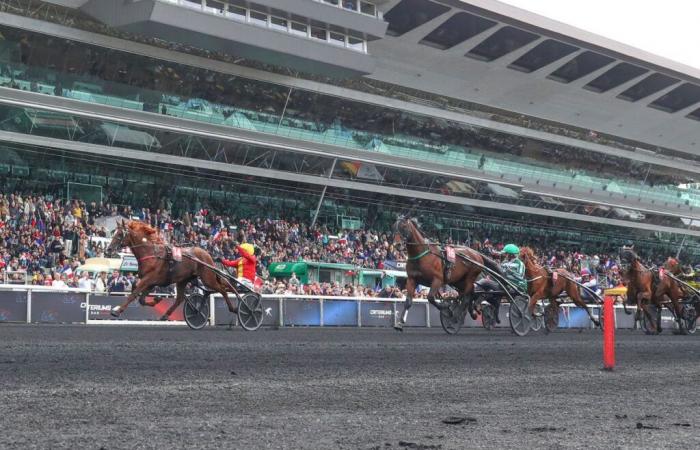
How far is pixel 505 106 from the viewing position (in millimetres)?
49500

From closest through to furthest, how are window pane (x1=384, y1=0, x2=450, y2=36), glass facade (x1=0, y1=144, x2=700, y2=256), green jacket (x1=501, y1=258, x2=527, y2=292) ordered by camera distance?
green jacket (x1=501, y1=258, x2=527, y2=292)
glass facade (x1=0, y1=144, x2=700, y2=256)
window pane (x1=384, y1=0, x2=450, y2=36)

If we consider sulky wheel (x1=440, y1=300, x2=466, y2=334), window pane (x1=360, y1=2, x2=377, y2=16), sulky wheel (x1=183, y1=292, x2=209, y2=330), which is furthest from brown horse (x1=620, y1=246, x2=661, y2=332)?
window pane (x1=360, y1=2, x2=377, y2=16)

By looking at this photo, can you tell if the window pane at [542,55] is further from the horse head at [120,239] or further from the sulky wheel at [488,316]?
the horse head at [120,239]

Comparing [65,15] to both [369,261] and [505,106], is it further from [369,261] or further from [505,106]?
[505,106]

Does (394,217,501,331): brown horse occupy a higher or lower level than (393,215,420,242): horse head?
lower

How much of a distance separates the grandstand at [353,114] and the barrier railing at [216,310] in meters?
12.2

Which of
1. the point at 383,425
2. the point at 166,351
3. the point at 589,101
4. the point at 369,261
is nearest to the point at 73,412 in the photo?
the point at 383,425

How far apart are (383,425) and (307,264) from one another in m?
25.7

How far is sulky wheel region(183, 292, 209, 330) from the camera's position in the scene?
18.2 meters

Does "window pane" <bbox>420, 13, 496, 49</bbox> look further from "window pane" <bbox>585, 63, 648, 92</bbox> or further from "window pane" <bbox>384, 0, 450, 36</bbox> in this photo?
"window pane" <bbox>585, 63, 648, 92</bbox>

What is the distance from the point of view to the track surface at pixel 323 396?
6.05 meters

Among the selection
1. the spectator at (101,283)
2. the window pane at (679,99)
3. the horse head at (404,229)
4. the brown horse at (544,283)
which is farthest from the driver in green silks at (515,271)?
the window pane at (679,99)

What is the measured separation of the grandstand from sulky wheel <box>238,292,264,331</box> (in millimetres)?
16081

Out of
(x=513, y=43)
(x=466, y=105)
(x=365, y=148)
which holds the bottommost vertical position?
(x=365, y=148)
